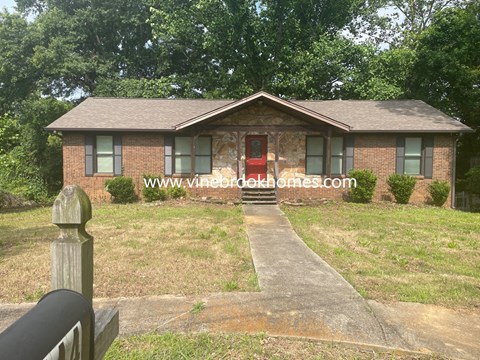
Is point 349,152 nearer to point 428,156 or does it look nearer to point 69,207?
point 428,156

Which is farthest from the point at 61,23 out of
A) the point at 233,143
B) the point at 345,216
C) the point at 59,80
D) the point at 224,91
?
the point at 345,216

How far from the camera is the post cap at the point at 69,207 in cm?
147

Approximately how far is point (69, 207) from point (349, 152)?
1565 cm

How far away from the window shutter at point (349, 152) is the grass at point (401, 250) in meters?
3.05

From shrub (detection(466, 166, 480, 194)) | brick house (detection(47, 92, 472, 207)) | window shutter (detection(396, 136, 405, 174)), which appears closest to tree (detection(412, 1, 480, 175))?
shrub (detection(466, 166, 480, 194))

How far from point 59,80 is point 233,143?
22.6 meters

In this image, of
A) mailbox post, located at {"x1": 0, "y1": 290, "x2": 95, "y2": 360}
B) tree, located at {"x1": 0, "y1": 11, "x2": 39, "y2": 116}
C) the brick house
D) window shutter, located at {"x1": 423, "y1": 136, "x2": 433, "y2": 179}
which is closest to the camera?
mailbox post, located at {"x1": 0, "y1": 290, "x2": 95, "y2": 360}

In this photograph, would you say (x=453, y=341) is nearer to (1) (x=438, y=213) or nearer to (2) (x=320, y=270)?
(2) (x=320, y=270)

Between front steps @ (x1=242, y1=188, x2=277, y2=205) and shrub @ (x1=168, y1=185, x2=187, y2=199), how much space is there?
2890 mm

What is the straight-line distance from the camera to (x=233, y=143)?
1590 cm

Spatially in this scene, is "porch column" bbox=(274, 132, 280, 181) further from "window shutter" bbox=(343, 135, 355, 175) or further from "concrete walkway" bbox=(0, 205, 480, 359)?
"concrete walkway" bbox=(0, 205, 480, 359)

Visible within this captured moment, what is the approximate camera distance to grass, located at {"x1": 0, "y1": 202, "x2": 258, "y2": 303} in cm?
479

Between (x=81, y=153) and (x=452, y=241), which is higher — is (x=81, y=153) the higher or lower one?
the higher one

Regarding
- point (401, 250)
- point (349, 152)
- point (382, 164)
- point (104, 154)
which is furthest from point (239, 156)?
point (401, 250)
